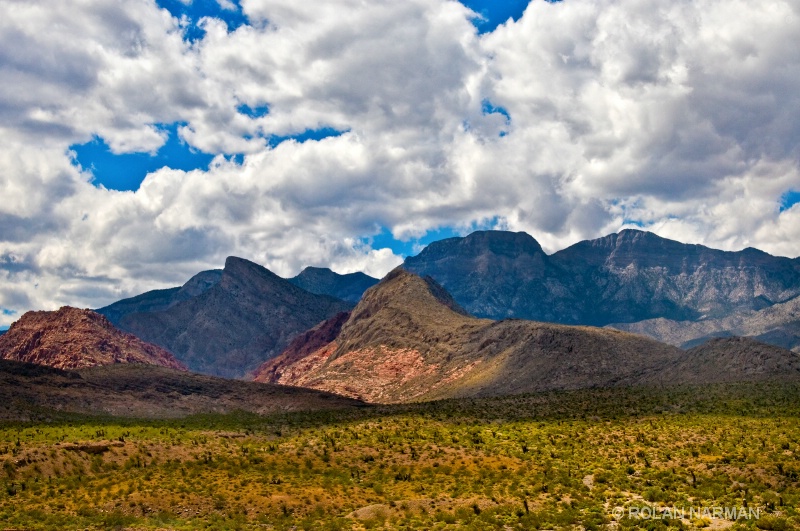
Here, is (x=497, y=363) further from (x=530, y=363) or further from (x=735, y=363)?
(x=735, y=363)

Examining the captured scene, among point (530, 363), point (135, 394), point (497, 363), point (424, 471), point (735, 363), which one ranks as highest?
point (497, 363)

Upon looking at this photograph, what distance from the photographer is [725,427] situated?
2557 inches

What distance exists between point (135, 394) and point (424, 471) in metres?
83.3

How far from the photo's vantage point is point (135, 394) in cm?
12425

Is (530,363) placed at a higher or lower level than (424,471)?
higher

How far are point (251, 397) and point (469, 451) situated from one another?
81.7m

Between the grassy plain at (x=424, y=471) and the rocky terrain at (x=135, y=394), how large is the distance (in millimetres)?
23962

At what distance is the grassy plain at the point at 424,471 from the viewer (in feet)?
142

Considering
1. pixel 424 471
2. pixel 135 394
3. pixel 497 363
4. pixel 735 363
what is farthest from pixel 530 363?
pixel 424 471

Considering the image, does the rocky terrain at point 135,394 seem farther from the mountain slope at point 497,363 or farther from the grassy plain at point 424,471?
the mountain slope at point 497,363

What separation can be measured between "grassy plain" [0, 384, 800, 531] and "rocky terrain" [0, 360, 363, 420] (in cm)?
2396

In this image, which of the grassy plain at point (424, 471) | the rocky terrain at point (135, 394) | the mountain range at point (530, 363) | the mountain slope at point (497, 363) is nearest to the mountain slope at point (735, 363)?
the mountain range at point (530, 363)

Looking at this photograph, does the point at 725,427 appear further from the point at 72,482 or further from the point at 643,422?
the point at 72,482

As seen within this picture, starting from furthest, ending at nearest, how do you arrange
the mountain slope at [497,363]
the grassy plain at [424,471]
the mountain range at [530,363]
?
the mountain slope at [497,363], the mountain range at [530,363], the grassy plain at [424,471]
